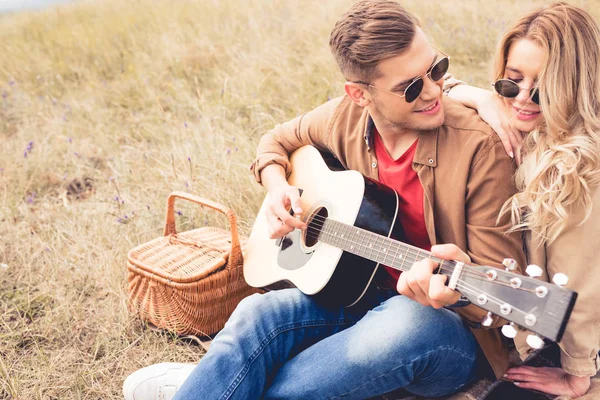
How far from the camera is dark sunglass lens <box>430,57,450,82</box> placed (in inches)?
87.6

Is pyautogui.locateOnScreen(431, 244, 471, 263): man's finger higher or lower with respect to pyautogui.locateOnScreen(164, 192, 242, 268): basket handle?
higher

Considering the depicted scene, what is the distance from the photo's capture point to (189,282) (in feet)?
9.34

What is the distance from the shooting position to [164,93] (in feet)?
18.7

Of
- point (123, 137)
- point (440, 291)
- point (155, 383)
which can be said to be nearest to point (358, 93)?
point (440, 291)

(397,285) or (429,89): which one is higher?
(429,89)

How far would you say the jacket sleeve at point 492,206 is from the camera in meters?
2.04

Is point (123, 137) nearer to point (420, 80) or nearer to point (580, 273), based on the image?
point (420, 80)

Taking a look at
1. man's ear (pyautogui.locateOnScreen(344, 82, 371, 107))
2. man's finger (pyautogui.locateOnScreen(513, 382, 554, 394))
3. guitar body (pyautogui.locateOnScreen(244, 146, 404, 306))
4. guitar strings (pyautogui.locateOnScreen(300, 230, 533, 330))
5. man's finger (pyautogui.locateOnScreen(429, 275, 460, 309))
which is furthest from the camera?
man's ear (pyautogui.locateOnScreen(344, 82, 371, 107))

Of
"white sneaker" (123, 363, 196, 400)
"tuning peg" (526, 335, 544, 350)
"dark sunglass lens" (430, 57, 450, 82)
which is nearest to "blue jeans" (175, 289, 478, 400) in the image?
"white sneaker" (123, 363, 196, 400)

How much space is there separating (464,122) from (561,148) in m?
0.41

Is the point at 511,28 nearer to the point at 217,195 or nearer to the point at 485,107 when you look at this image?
the point at 485,107

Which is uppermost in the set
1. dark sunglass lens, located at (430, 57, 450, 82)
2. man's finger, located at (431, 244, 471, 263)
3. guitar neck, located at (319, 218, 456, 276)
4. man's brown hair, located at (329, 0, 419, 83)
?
man's brown hair, located at (329, 0, 419, 83)

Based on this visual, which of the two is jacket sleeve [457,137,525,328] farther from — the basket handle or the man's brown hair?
the basket handle

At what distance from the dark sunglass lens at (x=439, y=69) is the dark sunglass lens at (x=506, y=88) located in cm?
23
